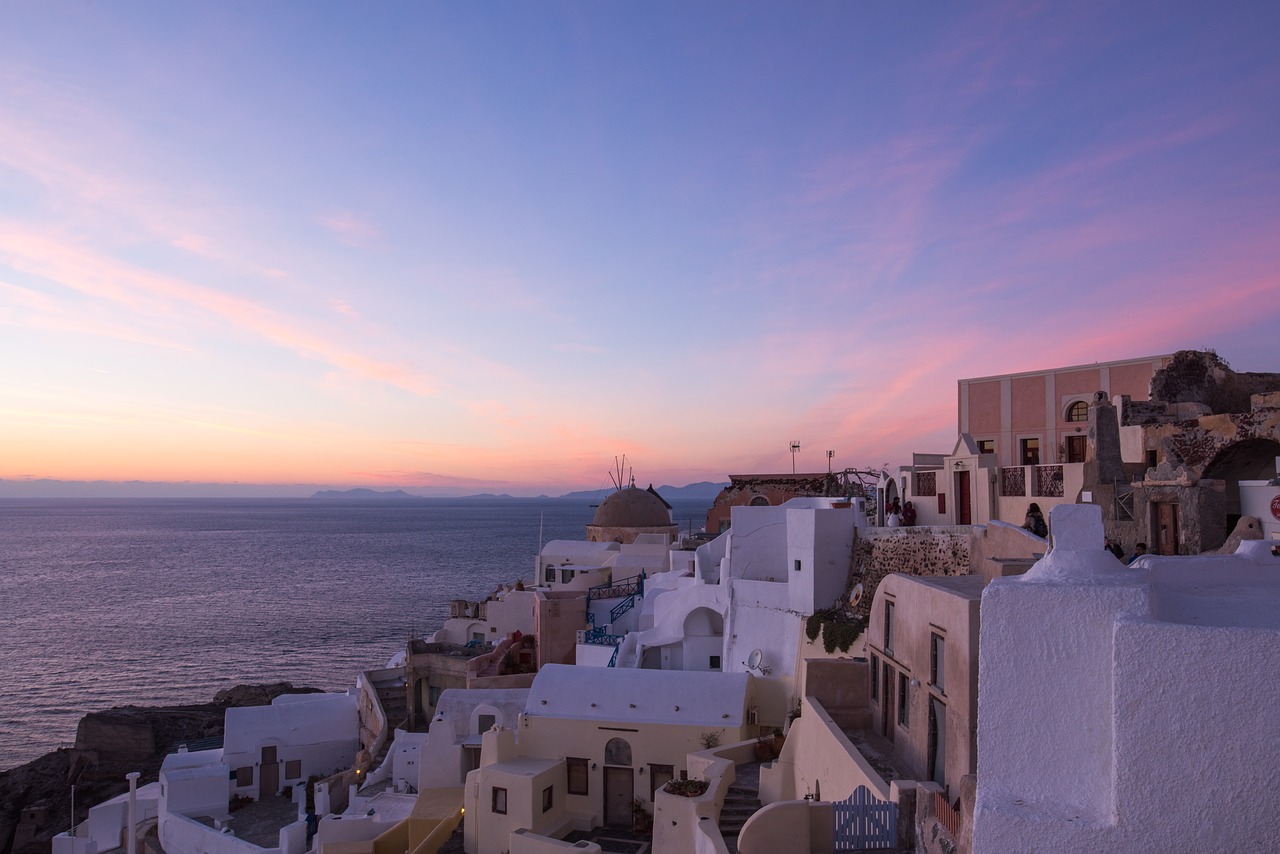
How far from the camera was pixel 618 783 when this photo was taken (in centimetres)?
1850

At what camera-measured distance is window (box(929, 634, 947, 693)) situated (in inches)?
392

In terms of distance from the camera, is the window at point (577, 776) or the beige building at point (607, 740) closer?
the beige building at point (607, 740)

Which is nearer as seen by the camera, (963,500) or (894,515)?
(963,500)

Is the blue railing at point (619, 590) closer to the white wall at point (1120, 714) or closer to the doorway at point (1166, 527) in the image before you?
the doorway at point (1166, 527)

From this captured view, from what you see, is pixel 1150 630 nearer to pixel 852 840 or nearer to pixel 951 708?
pixel 951 708

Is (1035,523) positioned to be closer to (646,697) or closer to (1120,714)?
(646,697)

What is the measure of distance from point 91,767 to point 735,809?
84.9 feet

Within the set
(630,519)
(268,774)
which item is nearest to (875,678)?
(268,774)

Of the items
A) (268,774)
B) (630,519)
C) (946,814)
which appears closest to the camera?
(946,814)

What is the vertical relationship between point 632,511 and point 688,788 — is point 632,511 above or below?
above

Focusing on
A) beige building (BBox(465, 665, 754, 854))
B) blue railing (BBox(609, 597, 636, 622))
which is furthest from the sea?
beige building (BBox(465, 665, 754, 854))

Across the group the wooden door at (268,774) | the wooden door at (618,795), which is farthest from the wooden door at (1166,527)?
the wooden door at (268,774)

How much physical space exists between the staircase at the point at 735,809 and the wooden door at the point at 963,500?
9.46 meters

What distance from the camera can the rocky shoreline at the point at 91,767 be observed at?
87.9 feet
